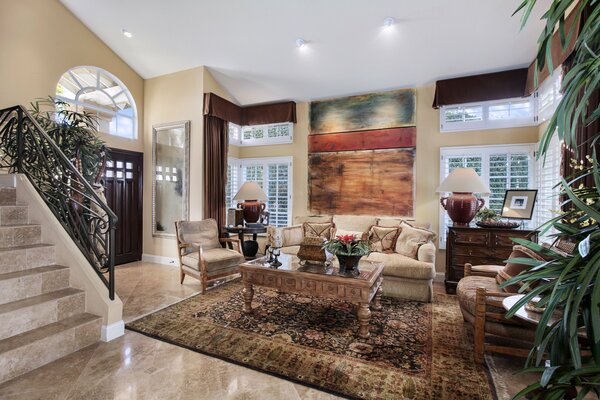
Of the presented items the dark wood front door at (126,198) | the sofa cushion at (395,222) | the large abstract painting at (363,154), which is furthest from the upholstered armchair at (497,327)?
the dark wood front door at (126,198)

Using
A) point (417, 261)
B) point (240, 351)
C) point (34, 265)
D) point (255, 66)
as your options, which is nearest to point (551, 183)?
point (417, 261)

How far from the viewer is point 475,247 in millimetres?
3906

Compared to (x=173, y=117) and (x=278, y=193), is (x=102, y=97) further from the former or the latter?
(x=278, y=193)

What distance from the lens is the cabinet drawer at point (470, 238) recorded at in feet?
12.7

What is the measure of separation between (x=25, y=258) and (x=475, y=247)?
16.5 feet

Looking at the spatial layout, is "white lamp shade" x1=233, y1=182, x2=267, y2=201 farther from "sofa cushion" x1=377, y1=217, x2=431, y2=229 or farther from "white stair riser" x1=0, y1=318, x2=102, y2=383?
"white stair riser" x1=0, y1=318, x2=102, y2=383

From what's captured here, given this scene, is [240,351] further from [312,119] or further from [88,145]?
[312,119]

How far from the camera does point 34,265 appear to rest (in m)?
2.70

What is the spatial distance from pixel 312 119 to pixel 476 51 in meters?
2.74

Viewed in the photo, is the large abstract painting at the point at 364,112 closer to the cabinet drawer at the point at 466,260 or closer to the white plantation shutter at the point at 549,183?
the white plantation shutter at the point at 549,183

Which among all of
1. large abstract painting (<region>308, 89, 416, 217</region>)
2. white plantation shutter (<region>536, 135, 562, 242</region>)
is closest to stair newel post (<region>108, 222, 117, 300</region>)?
large abstract painting (<region>308, 89, 416, 217</region>)

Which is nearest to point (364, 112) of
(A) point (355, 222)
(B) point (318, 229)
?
(A) point (355, 222)

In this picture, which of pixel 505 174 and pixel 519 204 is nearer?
pixel 519 204

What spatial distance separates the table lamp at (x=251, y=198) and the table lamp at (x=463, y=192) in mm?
2890
